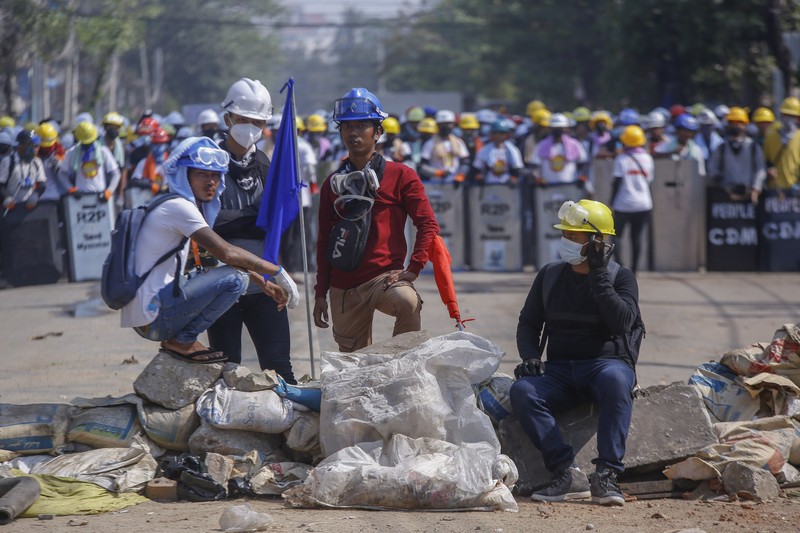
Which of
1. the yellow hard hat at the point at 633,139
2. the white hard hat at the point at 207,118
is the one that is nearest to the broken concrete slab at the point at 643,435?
the yellow hard hat at the point at 633,139

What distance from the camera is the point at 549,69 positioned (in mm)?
46844

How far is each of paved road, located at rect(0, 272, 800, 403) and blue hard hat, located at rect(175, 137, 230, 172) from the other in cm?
249

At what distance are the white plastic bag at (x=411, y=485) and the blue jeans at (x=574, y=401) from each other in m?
0.36

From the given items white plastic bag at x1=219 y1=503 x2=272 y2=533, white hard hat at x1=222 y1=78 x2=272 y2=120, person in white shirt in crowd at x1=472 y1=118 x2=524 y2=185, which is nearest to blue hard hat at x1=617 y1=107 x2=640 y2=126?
person in white shirt in crowd at x1=472 y1=118 x2=524 y2=185

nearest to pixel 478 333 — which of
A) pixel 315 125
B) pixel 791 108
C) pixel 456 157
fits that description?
pixel 456 157

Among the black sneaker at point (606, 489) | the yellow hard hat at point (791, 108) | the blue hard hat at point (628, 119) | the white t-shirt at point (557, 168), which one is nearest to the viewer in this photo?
the black sneaker at point (606, 489)

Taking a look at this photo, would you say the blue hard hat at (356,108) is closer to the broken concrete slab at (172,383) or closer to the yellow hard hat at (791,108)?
the broken concrete slab at (172,383)

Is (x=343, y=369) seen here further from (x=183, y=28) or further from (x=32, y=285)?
(x=183, y=28)

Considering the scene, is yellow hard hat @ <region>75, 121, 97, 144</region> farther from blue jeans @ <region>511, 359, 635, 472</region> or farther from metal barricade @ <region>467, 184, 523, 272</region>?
blue jeans @ <region>511, 359, 635, 472</region>

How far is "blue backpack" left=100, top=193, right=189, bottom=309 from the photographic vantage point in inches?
252

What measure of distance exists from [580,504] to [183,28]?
58.9 m

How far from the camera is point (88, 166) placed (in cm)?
1600

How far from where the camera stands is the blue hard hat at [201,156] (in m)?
6.47

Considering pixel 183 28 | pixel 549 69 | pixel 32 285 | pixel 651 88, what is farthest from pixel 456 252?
pixel 183 28
